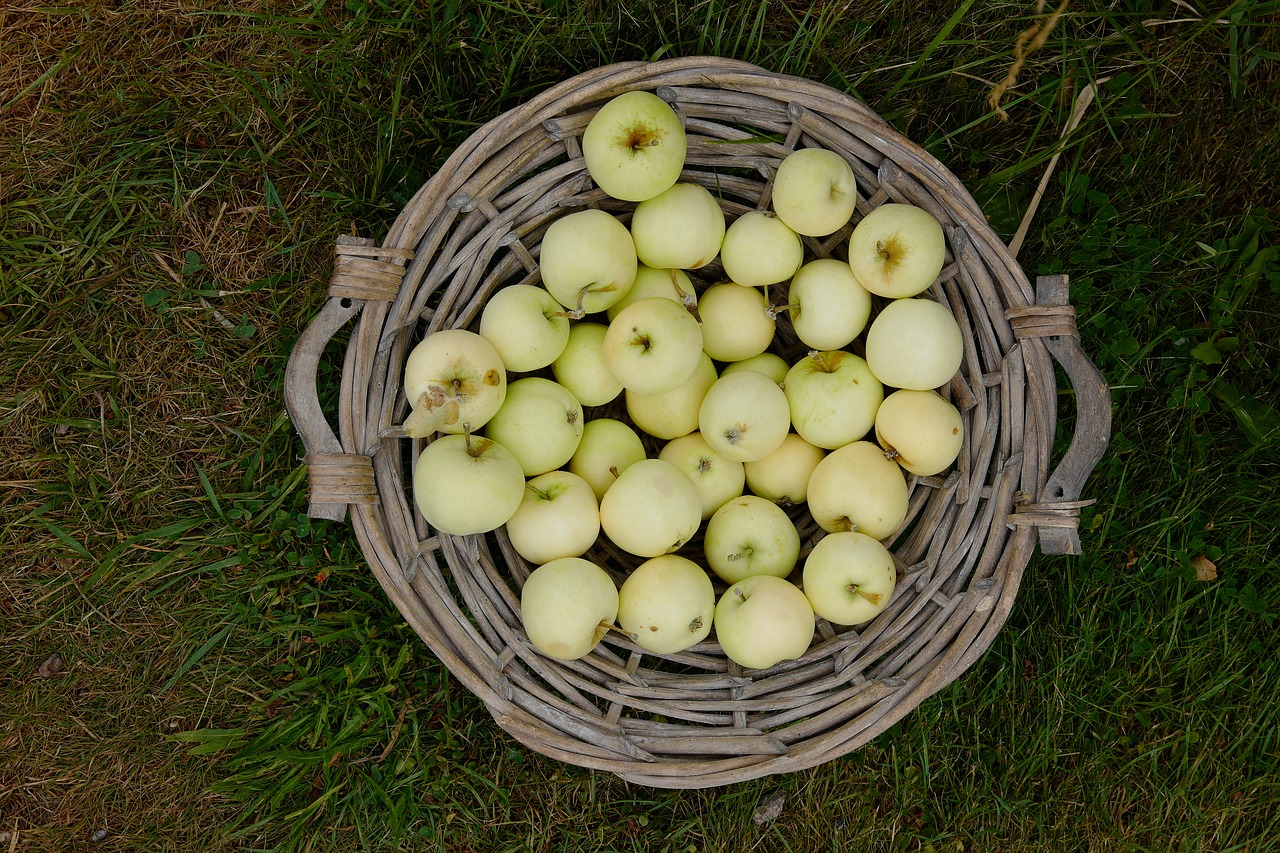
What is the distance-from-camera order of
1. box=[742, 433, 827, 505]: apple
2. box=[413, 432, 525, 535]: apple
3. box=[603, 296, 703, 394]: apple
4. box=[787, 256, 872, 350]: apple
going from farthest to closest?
box=[742, 433, 827, 505]: apple < box=[787, 256, 872, 350]: apple < box=[603, 296, 703, 394]: apple < box=[413, 432, 525, 535]: apple

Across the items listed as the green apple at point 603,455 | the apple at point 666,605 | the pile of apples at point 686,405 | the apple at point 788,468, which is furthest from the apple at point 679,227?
the apple at point 666,605

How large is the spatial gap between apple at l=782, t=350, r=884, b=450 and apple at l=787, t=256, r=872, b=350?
7cm

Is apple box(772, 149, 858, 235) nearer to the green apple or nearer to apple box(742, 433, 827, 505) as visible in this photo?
apple box(742, 433, 827, 505)

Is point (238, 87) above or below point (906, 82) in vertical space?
below

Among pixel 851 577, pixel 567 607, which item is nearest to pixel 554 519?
pixel 567 607

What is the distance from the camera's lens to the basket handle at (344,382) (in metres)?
2.38

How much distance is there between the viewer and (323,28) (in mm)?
2883

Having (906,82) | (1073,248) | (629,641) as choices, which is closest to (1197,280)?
(1073,248)

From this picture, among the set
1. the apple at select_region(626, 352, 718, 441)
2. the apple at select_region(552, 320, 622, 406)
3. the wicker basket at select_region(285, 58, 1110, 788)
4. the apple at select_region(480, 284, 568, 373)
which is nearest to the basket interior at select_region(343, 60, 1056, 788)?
the wicker basket at select_region(285, 58, 1110, 788)

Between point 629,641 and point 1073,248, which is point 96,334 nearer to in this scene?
point 629,641

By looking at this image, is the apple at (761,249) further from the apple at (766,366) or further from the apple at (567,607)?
the apple at (567,607)

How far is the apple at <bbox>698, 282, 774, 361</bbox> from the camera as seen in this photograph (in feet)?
8.83

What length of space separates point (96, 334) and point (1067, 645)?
136 inches

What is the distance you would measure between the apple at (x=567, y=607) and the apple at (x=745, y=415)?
51cm
